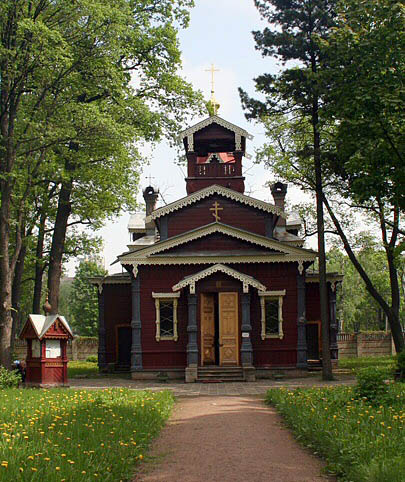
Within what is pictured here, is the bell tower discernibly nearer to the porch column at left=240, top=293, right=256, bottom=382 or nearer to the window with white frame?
the window with white frame

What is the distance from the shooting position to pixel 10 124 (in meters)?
19.0

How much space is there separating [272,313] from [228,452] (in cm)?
1583

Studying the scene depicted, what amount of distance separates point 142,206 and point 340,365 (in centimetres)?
1191

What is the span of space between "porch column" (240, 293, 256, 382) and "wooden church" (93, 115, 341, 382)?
36 millimetres

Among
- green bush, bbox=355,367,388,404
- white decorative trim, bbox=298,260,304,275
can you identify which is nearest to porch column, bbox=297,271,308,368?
white decorative trim, bbox=298,260,304,275

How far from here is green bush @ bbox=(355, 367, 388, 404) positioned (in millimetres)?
12289

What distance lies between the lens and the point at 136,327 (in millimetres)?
24531

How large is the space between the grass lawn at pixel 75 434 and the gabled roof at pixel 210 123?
47.9ft

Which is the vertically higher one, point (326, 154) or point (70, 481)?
point (326, 154)

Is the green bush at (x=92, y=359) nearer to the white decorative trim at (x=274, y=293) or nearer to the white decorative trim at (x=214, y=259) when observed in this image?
the white decorative trim at (x=214, y=259)

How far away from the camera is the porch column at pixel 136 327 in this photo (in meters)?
24.4

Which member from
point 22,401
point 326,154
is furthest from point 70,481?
point 326,154

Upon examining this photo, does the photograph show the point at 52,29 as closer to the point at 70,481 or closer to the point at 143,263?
the point at 143,263

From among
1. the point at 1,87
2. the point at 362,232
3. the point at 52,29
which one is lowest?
the point at 362,232
